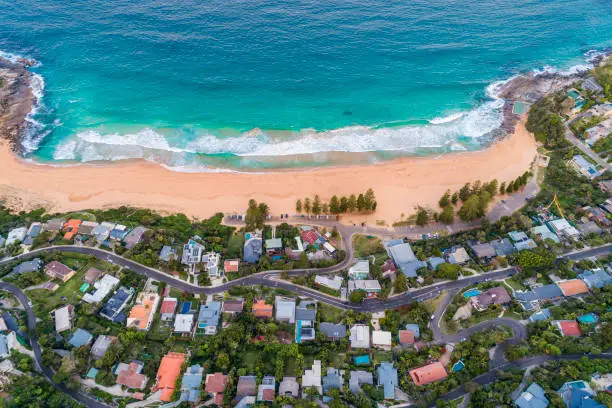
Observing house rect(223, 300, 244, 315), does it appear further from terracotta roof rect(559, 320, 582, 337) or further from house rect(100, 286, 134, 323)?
terracotta roof rect(559, 320, 582, 337)

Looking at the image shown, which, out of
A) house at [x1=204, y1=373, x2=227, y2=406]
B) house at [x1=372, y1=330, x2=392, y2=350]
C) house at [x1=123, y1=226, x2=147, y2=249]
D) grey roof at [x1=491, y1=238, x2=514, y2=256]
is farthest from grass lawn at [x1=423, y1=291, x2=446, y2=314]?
house at [x1=123, y1=226, x2=147, y2=249]

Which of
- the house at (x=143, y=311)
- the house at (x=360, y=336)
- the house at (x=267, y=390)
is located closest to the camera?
the house at (x=267, y=390)

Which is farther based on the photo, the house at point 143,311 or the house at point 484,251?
the house at point 484,251

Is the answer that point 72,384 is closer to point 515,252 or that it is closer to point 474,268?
point 474,268

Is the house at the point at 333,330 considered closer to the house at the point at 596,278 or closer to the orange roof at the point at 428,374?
the orange roof at the point at 428,374

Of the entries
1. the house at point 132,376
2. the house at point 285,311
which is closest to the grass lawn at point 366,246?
the house at point 285,311

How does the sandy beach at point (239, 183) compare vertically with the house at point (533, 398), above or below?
above

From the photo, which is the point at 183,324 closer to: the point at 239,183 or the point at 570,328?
→ the point at 239,183
